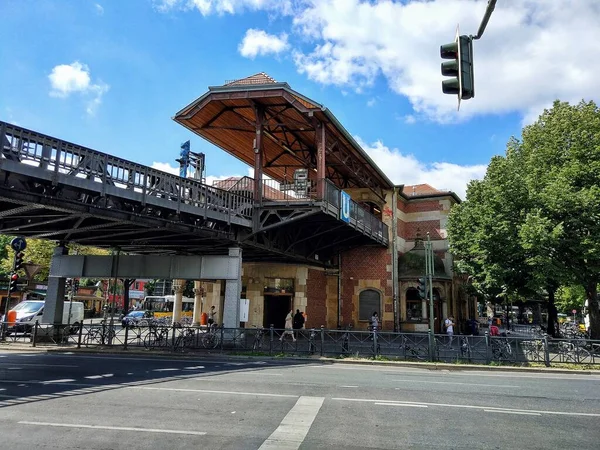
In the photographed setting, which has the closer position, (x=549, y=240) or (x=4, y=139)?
(x=4, y=139)

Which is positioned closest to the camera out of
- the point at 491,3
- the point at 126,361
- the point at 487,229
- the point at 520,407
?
the point at 491,3

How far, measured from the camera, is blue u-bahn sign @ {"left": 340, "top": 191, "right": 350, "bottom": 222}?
20938 millimetres

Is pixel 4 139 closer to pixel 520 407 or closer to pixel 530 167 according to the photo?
pixel 520 407

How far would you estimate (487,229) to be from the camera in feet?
76.2

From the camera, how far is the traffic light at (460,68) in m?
6.37

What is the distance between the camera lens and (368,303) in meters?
29.0

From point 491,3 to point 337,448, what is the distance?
5.85 metres

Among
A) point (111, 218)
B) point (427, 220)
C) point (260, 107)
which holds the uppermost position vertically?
point (260, 107)

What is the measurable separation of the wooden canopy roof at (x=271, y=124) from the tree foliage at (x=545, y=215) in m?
7.22

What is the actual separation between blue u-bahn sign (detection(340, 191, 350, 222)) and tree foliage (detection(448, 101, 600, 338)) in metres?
7.26

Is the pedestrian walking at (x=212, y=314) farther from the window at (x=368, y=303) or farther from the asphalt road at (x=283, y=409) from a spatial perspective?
the asphalt road at (x=283, y=409)

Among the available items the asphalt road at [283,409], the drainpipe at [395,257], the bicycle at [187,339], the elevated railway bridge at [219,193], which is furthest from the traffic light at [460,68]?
the drainpipe at [395,257]

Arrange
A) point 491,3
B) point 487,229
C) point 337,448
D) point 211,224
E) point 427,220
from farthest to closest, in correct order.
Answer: point 427,220 → point 487,229 → point 211,224 → point 337,448 → point 491,3

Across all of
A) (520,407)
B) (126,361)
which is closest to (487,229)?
(520,407)
